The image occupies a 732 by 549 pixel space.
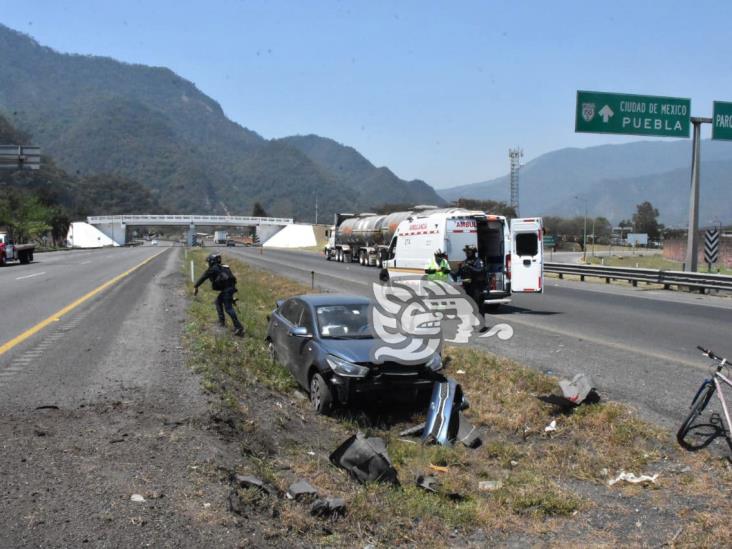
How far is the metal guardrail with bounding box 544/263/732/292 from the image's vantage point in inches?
910

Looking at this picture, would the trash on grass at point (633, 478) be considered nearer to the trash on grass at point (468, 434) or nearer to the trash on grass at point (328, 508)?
the trash on grass at point (468, 434)

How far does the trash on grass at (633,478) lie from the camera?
6105 mm

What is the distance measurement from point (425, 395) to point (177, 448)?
11.7ft

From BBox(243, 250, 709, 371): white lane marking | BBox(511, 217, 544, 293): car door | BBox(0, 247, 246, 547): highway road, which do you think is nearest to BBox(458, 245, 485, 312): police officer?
BBox(243, 250, 709, 371): white lane marking

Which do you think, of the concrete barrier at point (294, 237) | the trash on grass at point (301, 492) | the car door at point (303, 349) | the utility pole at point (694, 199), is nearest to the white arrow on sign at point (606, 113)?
the utility pole at point (694, 199)

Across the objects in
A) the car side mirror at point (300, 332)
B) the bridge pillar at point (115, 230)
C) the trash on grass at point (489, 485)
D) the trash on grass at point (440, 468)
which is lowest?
the trash on grass at point (440, 468)

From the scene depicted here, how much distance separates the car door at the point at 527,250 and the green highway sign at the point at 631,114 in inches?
356

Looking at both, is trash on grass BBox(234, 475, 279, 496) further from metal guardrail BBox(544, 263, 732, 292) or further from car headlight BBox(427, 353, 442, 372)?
metal guardrail BBox(544, 263, 732, 292)

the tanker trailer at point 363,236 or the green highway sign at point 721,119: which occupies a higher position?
the green highway sign at point 721,119

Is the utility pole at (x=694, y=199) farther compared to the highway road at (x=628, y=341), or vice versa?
the utility pole at (x=694, y=199)

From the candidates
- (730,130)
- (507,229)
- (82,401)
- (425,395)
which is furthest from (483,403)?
(730,130)

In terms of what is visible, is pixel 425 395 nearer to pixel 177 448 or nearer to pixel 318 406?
pixel 318 406

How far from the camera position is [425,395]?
27.5 ft

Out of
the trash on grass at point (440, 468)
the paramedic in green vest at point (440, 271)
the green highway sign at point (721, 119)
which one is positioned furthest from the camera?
the green highway sign at point (721, 119)
